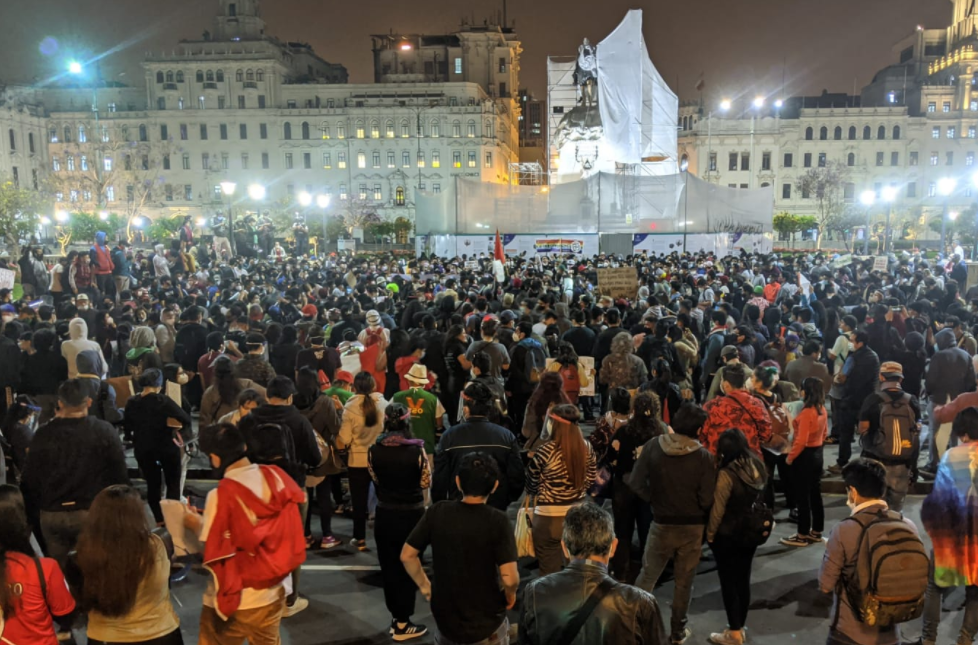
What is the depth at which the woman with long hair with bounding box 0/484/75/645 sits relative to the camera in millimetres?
3484

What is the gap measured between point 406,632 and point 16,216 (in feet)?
180

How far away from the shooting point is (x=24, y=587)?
11.5 feet

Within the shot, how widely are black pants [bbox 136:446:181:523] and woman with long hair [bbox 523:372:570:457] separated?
10.3 ft

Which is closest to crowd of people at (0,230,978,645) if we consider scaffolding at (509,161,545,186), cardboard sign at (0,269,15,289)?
cardboard sign at (0,269,15,289)

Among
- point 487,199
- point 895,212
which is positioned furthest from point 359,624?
point 895,212

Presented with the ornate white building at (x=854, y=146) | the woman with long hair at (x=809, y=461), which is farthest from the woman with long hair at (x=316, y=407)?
the ornate white building at (x=854, y=146)

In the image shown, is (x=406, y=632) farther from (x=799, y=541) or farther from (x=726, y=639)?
(x=799, y=541)

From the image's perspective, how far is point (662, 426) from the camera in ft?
19.0

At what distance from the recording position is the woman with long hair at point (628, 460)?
564cm

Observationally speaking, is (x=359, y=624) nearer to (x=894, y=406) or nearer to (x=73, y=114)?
(x=894, y=406)

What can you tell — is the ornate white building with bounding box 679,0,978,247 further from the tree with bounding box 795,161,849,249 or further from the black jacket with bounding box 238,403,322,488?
the black jacket with bounding box 238,403,322,488

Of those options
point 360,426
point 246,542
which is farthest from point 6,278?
point 246,542

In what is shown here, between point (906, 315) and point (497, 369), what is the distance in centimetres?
697

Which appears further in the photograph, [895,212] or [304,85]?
[304,85]
